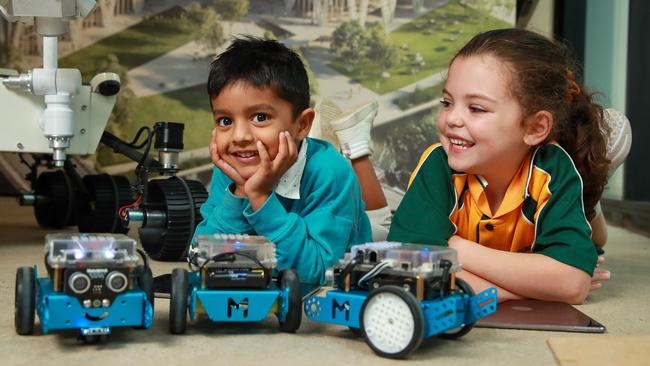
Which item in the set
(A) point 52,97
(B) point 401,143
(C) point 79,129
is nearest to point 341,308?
(A) point 52,97

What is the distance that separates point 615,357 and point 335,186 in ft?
1.92

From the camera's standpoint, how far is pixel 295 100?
1370 mm

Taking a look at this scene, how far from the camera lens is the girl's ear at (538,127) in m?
1.37

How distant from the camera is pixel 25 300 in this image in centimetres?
97

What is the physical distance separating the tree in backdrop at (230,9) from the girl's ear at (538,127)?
103 inches

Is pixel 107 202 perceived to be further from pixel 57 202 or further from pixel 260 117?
pixel 260 117

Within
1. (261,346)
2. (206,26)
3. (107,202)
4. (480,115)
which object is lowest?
(261,346)

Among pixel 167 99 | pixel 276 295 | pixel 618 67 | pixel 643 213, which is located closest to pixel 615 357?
pixel 276 295

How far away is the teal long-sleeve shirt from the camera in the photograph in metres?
1.29

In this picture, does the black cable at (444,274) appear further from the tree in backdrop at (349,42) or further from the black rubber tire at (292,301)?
the tree in backdrop at (349,42)

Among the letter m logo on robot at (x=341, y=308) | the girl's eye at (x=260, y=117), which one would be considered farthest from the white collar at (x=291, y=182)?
the letter m logo on robot at (x=341, y=308)

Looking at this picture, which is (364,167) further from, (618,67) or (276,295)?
(618,67)

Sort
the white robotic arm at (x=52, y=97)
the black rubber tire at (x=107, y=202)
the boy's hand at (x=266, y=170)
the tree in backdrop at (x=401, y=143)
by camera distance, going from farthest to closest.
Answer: the tree in backdrop at (x=401, y=143)
the black rubber tire at (x=107, y=202)
the white robotic arm at (x=52, y=97)
the boy's hand at (x=266, y=170)

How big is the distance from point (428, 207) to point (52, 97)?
0.93 metres
